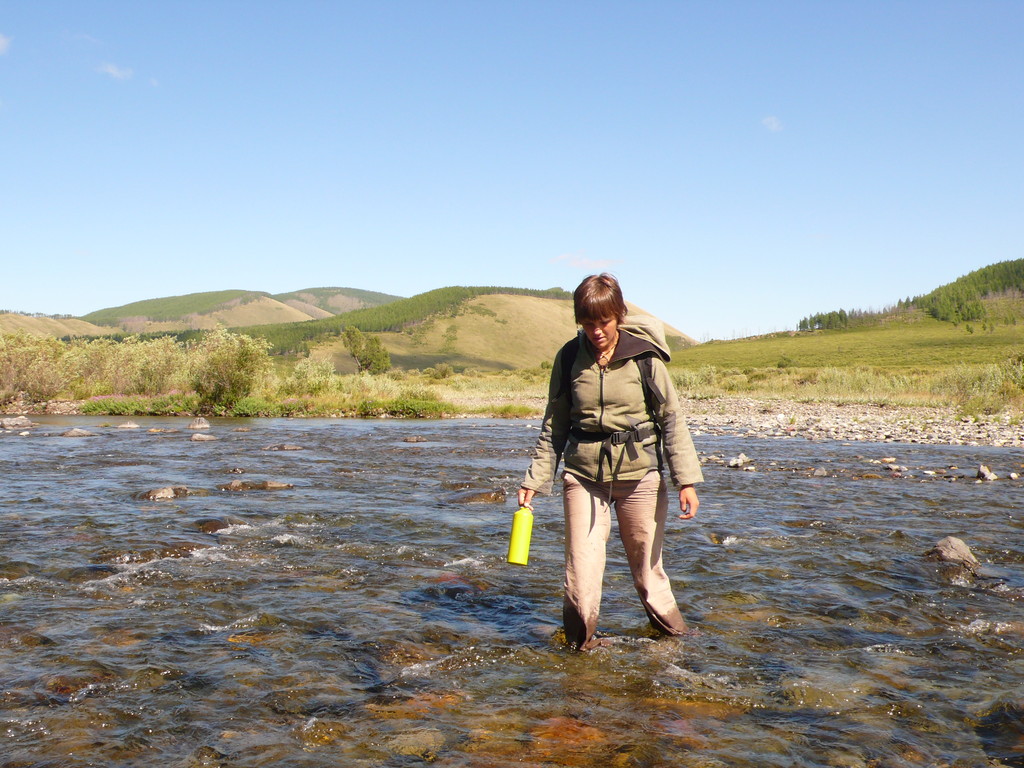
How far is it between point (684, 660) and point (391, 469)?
11.3m

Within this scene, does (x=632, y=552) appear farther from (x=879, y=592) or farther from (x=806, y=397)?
(x=806, y=397)

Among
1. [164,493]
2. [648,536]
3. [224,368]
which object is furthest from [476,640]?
[224,368]

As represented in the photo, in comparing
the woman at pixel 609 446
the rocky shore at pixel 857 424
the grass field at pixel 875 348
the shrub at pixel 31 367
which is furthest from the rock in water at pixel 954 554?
the grass field at pixel 875 348

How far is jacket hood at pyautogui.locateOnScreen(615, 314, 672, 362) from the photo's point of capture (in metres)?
4.90

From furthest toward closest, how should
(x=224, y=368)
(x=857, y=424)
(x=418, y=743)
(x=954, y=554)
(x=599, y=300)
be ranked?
(x=224, y=368) < (x=857, y=424) < (x=954, y=554) < (x=599, y=300) < (x=418, y=743)

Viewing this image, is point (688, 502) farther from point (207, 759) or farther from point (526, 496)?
point (207, 759)

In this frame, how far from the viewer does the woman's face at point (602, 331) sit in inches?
190

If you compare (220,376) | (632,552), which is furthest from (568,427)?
(220,376)

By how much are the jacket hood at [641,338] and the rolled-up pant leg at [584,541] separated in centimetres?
92

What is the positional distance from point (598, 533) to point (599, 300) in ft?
5.09

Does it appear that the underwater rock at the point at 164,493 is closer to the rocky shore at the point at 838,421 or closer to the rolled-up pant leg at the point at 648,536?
the rolled-up pant leg at the point at 648,536

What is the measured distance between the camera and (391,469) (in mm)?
15953

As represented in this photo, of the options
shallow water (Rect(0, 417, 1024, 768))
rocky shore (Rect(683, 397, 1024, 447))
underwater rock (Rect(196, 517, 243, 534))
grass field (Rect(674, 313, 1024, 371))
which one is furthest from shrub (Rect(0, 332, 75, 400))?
grass field (Rect(674, 313, 1024, 371))

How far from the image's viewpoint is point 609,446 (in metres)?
4.99
